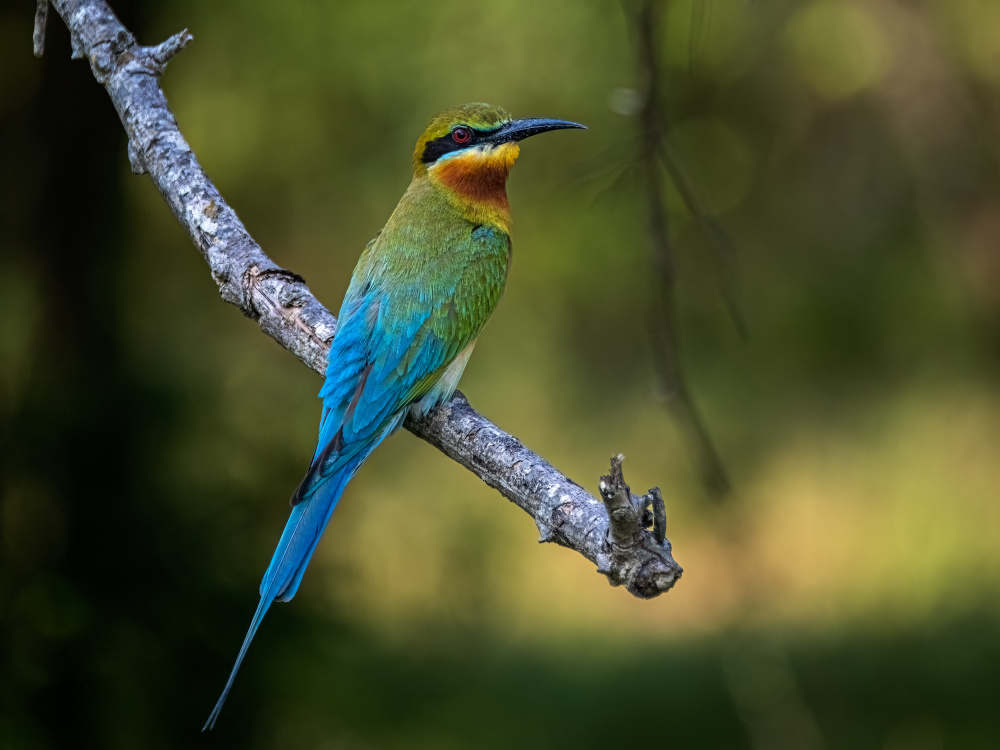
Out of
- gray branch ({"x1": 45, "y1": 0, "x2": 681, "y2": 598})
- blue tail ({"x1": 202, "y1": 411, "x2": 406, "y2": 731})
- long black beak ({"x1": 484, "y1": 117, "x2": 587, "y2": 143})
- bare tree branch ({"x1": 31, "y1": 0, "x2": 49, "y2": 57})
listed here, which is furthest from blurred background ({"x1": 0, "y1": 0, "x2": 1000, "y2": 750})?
bare tree branch ({"x1": 31, "y1": 0, "x2": 49, "y2": 57})

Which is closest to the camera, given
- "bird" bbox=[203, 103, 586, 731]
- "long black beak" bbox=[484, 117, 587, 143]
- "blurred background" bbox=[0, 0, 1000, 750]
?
"bird" bbox=[203, 103, 586, 731]

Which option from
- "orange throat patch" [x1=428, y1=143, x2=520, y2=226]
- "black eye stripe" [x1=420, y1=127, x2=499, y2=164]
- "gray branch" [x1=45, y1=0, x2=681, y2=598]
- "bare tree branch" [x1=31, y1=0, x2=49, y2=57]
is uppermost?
"black eye stripe" [x1=420, y1=127, x2=499, y2=164]

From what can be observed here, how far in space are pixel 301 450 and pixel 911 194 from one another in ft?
15.2

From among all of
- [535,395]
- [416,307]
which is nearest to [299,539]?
[416,307]

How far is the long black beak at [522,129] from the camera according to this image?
374cm

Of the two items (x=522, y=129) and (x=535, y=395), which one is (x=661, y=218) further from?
(x=535, y=395)

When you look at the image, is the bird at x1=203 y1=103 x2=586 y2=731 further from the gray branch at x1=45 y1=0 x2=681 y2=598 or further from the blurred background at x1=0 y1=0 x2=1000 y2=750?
the blurred background at x1=0 y1=0 x2=1000 y2=750

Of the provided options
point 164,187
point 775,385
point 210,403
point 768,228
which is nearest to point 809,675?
point 775,385

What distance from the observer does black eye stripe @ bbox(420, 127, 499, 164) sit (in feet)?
12.5

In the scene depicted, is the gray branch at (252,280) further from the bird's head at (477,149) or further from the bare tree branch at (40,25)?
the bird's head at (477,149)

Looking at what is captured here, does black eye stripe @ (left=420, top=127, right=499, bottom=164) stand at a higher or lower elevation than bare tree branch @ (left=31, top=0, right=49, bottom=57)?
higher

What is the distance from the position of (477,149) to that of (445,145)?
147 mm

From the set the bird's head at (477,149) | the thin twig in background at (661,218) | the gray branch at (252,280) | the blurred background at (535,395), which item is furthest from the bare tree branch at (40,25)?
the thin twig in background at (661,218)

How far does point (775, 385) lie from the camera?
24.3 ft
